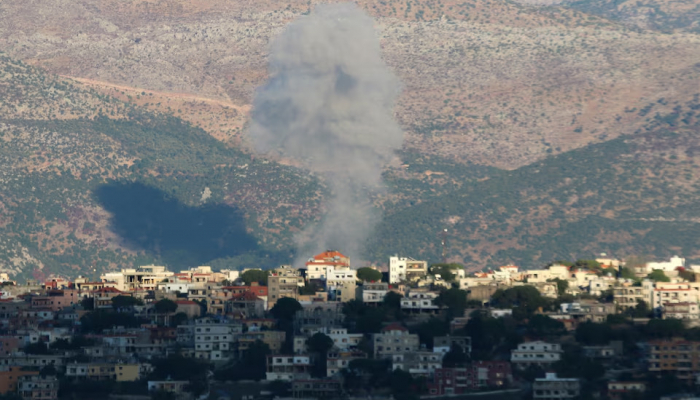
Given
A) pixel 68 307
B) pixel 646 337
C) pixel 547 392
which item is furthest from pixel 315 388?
pixel 68 307

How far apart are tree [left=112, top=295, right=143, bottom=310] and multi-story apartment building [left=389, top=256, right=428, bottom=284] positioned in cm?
1876

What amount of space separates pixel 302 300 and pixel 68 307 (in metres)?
15.4

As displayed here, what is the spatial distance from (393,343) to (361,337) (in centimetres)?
341

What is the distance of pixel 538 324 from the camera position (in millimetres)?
132625

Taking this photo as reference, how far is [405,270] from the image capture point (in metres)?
157

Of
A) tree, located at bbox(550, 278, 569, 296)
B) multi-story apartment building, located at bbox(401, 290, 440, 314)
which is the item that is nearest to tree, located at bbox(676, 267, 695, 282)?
tree, located at bbox(550, 278, 569, 296)

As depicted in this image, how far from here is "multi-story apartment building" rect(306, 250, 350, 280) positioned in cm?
15675

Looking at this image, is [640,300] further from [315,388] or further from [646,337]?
[315,388]

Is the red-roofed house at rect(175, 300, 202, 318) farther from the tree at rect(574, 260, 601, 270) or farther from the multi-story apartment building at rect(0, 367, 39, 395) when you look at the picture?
the tree at rect(574, 260, 601, 270)

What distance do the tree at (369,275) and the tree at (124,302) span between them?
54.2 feet

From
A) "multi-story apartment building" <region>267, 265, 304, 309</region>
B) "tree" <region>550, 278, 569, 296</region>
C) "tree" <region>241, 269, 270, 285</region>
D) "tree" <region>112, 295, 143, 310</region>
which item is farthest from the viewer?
"tree" <region>241, 269, 270, 285</region>

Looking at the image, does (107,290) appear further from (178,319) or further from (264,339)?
(264,339)

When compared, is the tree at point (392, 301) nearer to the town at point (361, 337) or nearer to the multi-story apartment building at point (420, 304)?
the town at point (361, 337)

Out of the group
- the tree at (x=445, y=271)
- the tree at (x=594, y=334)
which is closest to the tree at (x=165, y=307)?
the tree at (x=445, y=271)
